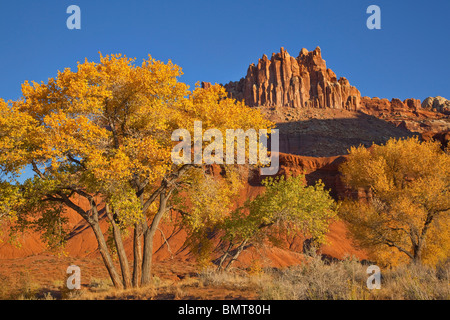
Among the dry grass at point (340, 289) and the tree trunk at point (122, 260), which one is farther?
the tree trunk at point (122, 260)

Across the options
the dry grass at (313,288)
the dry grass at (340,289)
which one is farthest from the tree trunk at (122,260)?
the dry grass at (340,289)

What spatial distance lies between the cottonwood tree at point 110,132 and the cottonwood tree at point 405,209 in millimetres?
15496

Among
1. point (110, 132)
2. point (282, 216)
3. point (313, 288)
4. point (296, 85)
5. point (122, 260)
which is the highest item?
point (296, 85)

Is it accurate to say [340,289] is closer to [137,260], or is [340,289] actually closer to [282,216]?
[282,216]

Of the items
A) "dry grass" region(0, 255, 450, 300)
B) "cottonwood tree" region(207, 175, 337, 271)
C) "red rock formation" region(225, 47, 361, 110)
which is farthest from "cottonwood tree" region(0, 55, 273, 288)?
"red rock formation" region(225, 47, 361, 110)

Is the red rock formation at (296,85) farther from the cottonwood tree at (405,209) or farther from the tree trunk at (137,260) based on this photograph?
the tree trunk at (137,260)

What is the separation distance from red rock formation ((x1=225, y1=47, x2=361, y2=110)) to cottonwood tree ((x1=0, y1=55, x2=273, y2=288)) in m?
133

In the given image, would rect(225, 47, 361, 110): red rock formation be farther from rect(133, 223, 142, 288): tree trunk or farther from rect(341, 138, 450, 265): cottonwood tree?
rect(133, 223, 142, 288): tree trunk

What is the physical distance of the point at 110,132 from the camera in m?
14.7

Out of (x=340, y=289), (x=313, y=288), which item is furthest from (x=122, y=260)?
(x=340, y=289)

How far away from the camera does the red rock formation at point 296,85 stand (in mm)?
145000

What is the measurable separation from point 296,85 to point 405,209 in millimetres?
132207

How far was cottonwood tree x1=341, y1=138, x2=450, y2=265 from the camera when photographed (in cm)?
2336

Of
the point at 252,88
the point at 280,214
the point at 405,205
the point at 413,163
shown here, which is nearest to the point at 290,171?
the point at 413,163
